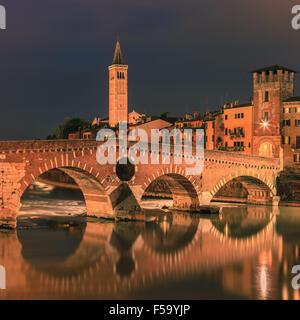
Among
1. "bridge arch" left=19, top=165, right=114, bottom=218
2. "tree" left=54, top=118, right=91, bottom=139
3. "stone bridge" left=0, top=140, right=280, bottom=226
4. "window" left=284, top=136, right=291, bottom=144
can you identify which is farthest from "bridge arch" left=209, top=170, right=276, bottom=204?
"tree" left=54, top=118, right=91, bottom=139

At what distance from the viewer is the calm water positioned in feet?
72.8

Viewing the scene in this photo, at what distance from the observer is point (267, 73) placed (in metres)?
57.2

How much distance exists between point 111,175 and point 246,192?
22.0 meters

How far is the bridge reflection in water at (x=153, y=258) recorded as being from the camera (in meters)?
22.2

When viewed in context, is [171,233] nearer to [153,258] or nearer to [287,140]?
[153,258]

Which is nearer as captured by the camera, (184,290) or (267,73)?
(184,290)

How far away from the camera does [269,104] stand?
57.0m

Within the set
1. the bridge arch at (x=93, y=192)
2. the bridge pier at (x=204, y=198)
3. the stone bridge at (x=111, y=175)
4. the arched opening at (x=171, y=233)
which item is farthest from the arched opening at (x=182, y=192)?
the bridge arch at (x=93, y=192)

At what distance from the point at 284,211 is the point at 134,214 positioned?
1630 cm

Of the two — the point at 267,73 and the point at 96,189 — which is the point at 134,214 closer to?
the point at 96,189
